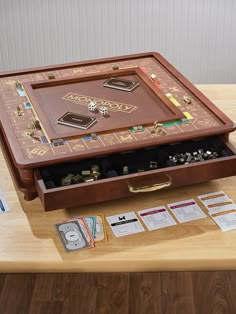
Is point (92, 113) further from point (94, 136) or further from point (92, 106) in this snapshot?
point (94, 136)

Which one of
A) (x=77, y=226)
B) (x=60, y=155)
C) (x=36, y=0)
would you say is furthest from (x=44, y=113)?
(x=36, y=0)

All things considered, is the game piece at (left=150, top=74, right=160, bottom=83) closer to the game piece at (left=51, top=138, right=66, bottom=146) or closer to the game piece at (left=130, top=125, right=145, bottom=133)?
the game piece at (left=130, top=125, right=145, bottom=133)

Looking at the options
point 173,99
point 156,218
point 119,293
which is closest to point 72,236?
point 156,218

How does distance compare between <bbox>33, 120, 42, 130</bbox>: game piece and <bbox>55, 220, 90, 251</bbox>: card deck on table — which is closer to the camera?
<bbox>55, 220, 90, 251</bbox>: card deck on table

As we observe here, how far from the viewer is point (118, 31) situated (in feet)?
13.8

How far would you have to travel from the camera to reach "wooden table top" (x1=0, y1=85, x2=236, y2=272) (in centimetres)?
195

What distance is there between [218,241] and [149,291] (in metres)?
1.15

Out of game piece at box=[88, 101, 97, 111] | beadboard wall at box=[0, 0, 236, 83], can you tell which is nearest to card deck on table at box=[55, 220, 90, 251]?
game piece at box=[88, 101, 97, 111]

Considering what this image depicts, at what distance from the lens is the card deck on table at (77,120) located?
2.34 metres

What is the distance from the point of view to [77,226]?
2086 mm

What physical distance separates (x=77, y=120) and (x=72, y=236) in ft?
1.63

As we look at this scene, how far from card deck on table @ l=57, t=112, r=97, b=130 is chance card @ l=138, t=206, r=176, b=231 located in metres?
0.39

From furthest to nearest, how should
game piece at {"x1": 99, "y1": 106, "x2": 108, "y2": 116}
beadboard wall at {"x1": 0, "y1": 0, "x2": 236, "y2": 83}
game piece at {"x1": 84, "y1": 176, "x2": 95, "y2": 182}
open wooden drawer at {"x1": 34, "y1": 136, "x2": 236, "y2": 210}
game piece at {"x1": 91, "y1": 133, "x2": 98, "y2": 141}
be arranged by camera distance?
beadboard wall at {"x1": 0, "y1": 0, "x2": 236, "y2": 83} < game piece at {"x1": 99, "y1": 106, "x2": 108, "y2": 116} < game piece at {"x1": 91, "y1": 133, "x2": 98, "y2": 141} < game piece at {"x1": 84, "y1": 176, "x2": 95, "y2": 182} < open wooden drawer at {"x1": 34, "y1": 136, "x2": 236, "y2": 210}

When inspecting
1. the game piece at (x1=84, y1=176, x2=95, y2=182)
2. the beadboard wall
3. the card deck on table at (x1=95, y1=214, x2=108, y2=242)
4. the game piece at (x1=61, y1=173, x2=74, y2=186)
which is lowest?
the beadboard wall
